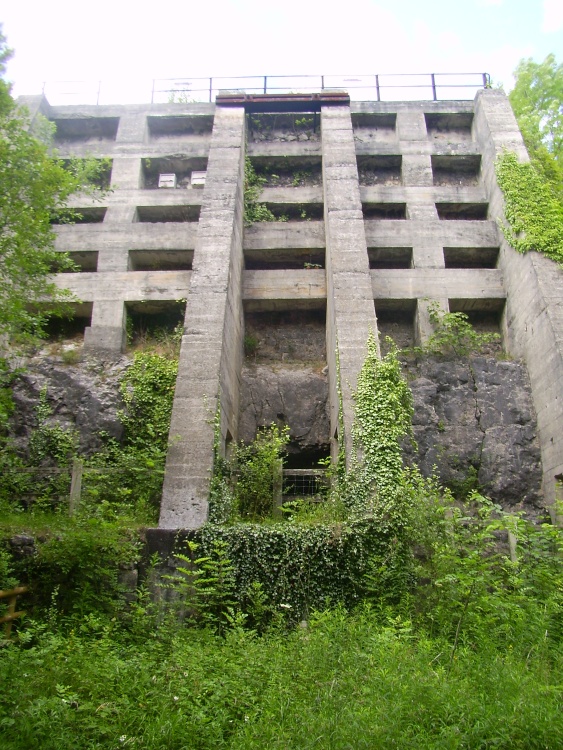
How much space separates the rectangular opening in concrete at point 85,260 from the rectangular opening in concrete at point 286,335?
4.29 m

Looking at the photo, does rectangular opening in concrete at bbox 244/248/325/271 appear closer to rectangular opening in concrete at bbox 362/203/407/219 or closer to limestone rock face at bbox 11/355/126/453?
rectangular opening in concrete at bbox 362/203/407/219

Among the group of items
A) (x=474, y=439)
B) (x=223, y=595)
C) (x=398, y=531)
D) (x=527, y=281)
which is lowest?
(x=223, y=595)

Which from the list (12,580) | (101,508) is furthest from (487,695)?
(101,508)

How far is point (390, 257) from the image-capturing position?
1542cm

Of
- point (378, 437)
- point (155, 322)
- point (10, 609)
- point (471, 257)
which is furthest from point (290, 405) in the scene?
point (10, 609)

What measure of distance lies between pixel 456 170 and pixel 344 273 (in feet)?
23.0

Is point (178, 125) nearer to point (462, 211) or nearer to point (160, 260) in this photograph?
point (160, 260)

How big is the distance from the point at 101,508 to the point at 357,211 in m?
8.70

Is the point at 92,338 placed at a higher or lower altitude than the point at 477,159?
lower

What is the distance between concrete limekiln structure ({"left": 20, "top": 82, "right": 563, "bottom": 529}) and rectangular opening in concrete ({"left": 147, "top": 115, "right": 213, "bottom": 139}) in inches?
1.7

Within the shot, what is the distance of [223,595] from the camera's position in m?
7.61

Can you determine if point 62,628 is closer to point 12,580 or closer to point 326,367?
point 12,580

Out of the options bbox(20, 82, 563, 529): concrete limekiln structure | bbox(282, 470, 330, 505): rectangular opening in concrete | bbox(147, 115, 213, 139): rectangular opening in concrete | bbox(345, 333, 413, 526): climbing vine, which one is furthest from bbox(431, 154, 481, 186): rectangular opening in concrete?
bbox(282, 470, 330, 505): rectangular opening in concrete

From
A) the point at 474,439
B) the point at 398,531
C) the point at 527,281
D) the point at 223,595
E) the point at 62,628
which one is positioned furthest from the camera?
the point at 527,281
